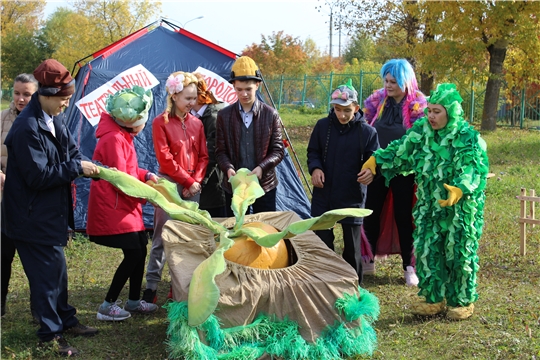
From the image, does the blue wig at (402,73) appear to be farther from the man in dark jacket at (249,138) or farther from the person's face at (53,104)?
the person's face at (53,104)

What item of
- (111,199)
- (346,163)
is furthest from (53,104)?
(346,163)

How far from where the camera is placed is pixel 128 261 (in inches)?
157

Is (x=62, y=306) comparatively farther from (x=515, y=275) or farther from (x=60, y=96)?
(x=515, y=275)

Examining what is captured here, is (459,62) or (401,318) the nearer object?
(401,318)

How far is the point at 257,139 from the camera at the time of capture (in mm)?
4582

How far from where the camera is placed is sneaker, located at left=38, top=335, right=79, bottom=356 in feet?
11.4

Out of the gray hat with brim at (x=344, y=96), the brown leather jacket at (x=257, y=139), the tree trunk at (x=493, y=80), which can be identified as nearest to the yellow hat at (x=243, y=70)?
the brown leather jacket at (x=257, y=139)

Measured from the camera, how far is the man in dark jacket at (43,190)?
329 cm

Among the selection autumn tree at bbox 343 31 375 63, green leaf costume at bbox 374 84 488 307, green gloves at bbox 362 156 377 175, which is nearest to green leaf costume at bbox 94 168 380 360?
green leaf costume at bbox 374 84 488 307

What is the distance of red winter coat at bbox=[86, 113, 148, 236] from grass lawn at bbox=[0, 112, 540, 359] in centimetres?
72

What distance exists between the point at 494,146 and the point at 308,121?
6902 millimetres

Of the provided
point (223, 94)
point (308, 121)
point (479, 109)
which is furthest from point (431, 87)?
point (223, 94)

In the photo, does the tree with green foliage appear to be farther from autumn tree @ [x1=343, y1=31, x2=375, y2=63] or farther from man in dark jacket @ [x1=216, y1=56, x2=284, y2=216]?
autumn tree @ [x1=343, y1=31, x2=375, y2=63]

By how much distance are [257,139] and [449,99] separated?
4.85 ft
